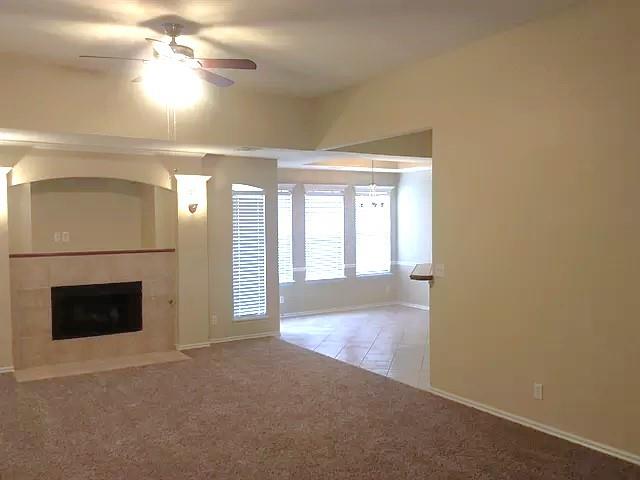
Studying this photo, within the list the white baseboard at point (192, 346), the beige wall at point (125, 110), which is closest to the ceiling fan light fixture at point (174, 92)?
the beige wall at point (125, 110)

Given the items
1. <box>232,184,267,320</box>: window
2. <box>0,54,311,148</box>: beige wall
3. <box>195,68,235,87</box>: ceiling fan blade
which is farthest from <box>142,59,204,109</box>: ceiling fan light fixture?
<box>232,184,267,320</box>: window

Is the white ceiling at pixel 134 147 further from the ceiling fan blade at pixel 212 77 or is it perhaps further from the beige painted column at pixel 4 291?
the ceiling fan blade at pixel 212 77

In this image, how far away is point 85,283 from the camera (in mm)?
6684

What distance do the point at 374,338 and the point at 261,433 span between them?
368cm

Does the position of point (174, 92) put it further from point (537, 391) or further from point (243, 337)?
point (537, 391)

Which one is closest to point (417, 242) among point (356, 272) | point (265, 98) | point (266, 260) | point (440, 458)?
point (356, 272)

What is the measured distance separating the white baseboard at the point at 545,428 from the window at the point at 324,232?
15.8 ft

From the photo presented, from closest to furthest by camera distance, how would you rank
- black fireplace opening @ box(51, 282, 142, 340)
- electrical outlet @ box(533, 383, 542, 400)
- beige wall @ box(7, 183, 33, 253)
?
electrical outlet @ box(533, 383, 542, 400)
beige wall @ box(7, 183, 33, 253)
black fireplace opening @ box(51, 282, 142, 340)

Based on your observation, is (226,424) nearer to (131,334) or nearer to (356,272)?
(131,334)

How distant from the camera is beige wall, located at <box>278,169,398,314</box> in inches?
379

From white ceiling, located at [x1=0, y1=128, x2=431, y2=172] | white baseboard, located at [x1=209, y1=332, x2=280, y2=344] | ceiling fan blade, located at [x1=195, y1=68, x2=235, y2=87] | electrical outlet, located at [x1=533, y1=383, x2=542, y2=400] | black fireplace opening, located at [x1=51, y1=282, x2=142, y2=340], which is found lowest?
white baseboard, located at [x1=209, y1=332, x2=280, y2=344]

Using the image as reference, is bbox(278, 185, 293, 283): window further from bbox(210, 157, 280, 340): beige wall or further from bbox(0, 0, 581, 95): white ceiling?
bbox(0, 0, 581, 95): white ceiling

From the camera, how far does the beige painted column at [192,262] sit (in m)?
7.11

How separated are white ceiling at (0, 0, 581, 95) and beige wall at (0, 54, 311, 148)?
261 millimetres
